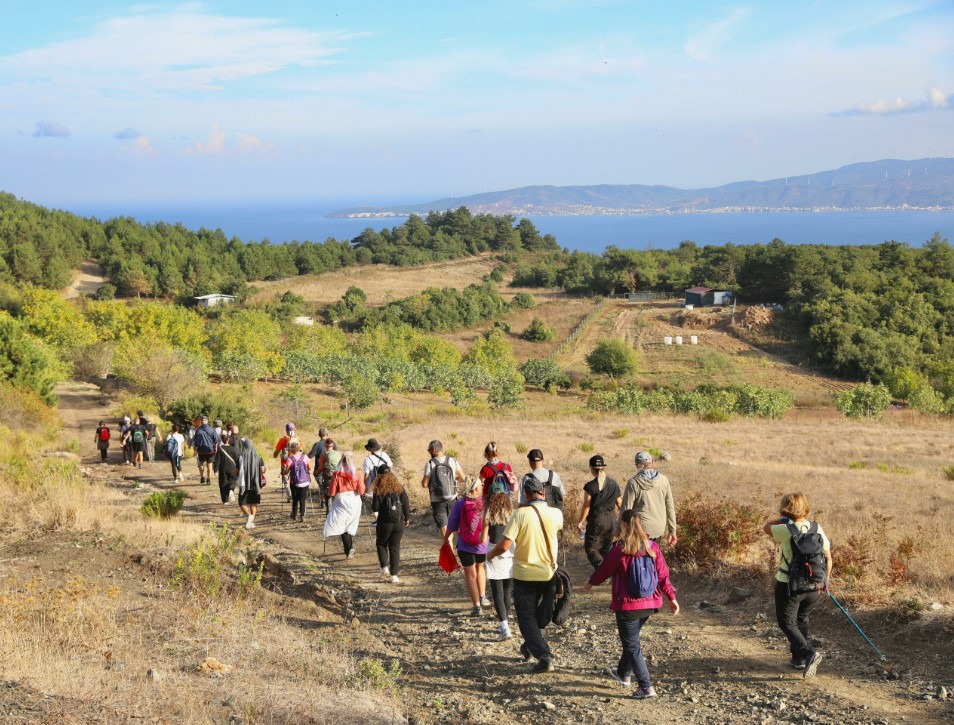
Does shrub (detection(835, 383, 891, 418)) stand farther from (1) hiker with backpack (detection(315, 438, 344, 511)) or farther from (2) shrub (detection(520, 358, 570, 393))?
(1) hiker with backpack (detection(315, 438, 344, 511))

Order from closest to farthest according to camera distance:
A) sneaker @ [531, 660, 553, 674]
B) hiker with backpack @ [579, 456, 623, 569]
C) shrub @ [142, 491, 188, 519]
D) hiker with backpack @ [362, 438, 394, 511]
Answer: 1. sneaker @ [531, 660, 553, 674]
2. hiker with backpack @ [579, 456, 623, 569]
3. hiker with backpack @ [362, 438, 394, 511]
4. shrub @ [142, 491, 188, 519]

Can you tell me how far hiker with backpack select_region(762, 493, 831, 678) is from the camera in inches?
239

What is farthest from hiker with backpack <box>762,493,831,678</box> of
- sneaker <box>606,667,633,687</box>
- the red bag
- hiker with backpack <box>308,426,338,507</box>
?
hiker with backpack <box>308,426,338,507</box>

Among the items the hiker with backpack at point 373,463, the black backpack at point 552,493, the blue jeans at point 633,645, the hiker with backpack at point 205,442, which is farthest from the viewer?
the hiker with backpack at point 205,442

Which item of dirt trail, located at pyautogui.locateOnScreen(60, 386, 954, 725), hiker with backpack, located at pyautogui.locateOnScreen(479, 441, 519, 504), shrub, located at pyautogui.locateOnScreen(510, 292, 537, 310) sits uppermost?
shrub, located at pyautogui.locateOnScreen(510, 292, 537, 310)

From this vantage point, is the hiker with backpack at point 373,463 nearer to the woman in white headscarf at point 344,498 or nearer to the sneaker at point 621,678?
the woman in white headscarf at point 344,498

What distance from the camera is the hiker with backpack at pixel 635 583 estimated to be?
19.1 ft

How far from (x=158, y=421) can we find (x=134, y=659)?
1968cm

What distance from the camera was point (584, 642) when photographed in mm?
7215

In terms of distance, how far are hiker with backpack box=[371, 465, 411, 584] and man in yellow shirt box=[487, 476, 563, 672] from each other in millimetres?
2299

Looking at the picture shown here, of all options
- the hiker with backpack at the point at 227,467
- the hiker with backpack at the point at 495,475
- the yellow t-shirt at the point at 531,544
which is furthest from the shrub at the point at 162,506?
the yellow t-shirt at the point at 531,544

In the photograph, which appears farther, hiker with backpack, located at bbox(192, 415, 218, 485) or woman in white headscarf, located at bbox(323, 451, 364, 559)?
hiker with backpack, located at bbox(192, 415, 218, 485)

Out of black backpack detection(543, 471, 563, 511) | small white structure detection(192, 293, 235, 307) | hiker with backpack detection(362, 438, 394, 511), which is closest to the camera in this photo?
black backpack detection(543, 471, 563, 511)

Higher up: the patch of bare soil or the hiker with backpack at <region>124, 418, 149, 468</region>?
the patch of bare soil
